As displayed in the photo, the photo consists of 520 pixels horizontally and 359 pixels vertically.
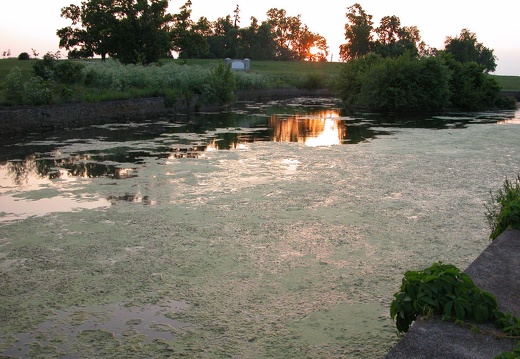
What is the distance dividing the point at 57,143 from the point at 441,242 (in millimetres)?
11367

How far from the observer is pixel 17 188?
913 centimetres

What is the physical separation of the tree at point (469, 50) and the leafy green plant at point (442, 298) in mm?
74910

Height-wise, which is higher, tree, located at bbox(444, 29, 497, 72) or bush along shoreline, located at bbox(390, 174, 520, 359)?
tree, located at bbox(444, 29, 497, 72)

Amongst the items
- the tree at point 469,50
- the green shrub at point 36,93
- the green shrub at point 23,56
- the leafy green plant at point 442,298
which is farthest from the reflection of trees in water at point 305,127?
the tree at point 469,50


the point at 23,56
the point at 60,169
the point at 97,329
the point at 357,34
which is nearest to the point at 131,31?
the point at 23,56

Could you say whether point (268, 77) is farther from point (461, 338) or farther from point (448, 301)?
→ point (461, 338)

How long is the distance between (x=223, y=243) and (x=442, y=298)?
350cm

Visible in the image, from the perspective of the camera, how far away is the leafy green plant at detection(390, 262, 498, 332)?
3.21m

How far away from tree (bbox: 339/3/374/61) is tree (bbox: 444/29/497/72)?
12.0 m

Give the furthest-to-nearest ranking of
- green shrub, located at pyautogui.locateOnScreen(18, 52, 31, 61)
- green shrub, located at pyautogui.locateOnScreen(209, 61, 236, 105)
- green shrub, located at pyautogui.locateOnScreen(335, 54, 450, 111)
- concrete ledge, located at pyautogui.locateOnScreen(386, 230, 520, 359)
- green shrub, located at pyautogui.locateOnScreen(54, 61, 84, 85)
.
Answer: green shrub, located at pyautogui.locateOnScreen(18, 52, 31, 61) < green shrub, located at pyautogui.locateOnScreen(335, 54, 450, 111) < green shrub, located at pyautogui.locateOnScreen(209, 61, 236, 105) < green shrub, located at pyautogui.locateOnScreen(54, 61, 84, 85) < concrete ledge, located at pyautogui.locateOnScreen(386, 230, 520, 359)

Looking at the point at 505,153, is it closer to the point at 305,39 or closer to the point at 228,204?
the point at 228,204

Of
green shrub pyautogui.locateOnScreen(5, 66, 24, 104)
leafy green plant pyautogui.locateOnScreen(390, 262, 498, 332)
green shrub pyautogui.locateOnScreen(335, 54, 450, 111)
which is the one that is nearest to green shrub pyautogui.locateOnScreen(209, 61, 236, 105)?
green shrub pyautogui.locateOnScreen(335, 54, 450, 111)

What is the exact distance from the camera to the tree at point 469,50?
255 ft

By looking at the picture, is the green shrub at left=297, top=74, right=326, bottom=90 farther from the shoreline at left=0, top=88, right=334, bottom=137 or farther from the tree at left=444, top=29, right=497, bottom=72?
the tree at left=444, top=29, right=497, bottom=72
